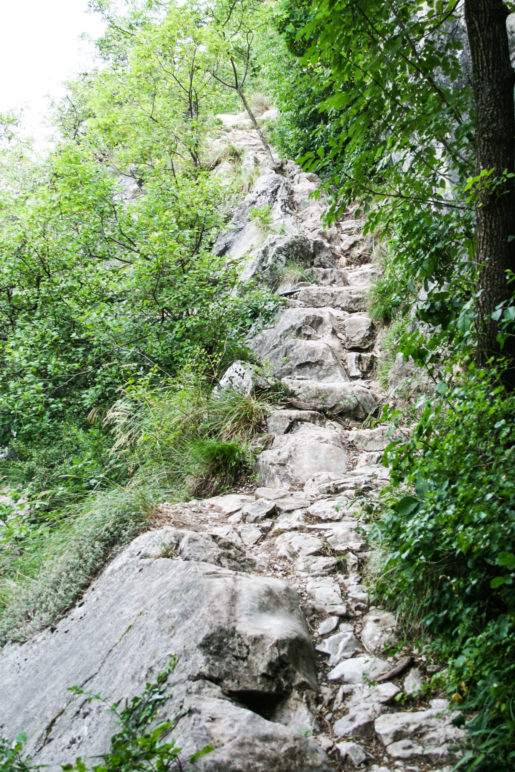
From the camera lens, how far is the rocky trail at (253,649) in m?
1.90

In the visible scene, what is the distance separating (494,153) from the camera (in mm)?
2629

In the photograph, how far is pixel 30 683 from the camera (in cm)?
281

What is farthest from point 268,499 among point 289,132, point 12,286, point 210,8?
point 210,8

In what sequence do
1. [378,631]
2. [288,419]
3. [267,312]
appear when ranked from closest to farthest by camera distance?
[378,631], [288,419], [267,312]

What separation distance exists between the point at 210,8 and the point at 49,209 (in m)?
7.58

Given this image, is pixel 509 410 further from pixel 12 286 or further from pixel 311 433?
pixel 12 286

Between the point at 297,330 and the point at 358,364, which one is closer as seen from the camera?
the point at 358,364

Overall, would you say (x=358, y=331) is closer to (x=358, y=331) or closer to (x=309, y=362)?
(x=358, y=331)

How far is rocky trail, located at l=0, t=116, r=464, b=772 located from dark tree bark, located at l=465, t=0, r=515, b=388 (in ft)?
4.30

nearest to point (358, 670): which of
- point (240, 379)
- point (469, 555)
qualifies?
point (469, 555)

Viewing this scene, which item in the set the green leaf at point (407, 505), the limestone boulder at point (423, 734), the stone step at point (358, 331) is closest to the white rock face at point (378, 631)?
the limestone boulder at point (423, 734)

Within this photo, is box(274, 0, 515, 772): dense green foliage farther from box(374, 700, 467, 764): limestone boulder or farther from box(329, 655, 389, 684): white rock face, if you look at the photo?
box(329, 655, 389, 684): white rock face

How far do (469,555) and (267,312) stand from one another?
6.22 m

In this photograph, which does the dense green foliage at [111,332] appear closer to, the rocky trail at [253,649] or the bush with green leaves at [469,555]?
the rocky trail at [253,649]
